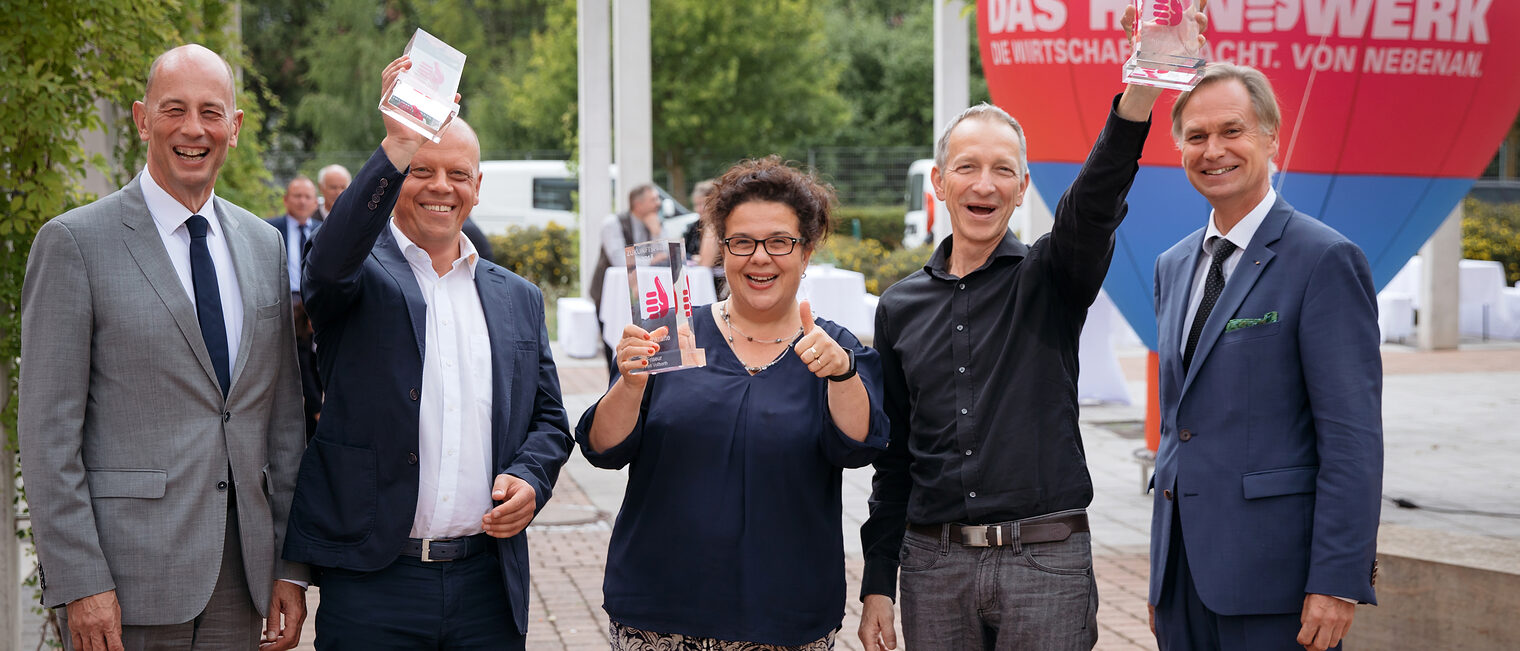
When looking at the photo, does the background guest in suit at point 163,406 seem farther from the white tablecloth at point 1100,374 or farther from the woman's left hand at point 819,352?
the white tablecloth at point 1100,374

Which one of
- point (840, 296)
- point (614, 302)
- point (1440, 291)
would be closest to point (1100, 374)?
point (840, 296)

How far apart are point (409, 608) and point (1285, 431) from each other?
205 cm

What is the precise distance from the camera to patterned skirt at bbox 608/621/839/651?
293 centimetres

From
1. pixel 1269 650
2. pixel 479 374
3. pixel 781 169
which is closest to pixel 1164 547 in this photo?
pixel 1269 650

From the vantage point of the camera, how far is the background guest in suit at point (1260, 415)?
9.60ft

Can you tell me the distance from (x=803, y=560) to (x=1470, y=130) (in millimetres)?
5689

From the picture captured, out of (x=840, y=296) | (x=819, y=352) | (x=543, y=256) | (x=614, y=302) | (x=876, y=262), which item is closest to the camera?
(x=819, y=352)

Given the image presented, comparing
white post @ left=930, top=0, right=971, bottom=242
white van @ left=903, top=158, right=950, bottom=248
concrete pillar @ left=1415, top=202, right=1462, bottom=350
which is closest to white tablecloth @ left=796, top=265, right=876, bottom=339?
white post @ left=930, top=0, right=971, bottom=242

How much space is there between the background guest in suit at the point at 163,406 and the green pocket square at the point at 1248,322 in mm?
2254

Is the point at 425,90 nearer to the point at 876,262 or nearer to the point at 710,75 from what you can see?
the point at 876,262

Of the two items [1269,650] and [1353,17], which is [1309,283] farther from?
[1353,17]

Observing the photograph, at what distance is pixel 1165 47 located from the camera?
277cm

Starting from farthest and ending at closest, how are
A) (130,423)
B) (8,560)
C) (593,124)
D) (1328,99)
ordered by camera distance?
(593,124)
(1328,99)
(8,560)
(130,423)

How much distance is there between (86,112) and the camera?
4562mm
